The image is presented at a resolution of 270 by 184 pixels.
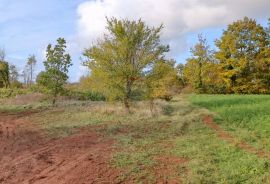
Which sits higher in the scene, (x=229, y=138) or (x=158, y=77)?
(x=158, y=77)

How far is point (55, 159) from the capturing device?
10438mm

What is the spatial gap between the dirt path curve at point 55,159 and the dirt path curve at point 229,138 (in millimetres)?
3785

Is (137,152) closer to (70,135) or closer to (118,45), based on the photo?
(70,135)

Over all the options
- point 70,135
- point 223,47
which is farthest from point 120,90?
point 223,47

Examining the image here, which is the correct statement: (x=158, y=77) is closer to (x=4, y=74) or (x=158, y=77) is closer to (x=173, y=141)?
(x=173, y=141)

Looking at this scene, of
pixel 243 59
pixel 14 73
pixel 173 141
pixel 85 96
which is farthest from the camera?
pixel 14 73

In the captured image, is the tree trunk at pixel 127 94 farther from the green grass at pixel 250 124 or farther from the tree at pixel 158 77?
the green grass at pixel 250 124

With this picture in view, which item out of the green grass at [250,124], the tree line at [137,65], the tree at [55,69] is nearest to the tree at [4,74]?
the tree line at [137,65]

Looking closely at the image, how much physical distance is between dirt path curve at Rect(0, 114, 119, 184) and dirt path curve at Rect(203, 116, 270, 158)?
149 inches

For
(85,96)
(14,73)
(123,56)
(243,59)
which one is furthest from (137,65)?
(14,73)

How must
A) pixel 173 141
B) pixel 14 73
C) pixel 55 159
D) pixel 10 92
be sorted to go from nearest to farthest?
pixel 55 159, pixel 173 141, pixel 10 92, pixel 14 73

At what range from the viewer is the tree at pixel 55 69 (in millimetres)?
25875

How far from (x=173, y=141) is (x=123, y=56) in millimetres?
8376

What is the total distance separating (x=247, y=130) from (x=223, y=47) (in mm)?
31114
